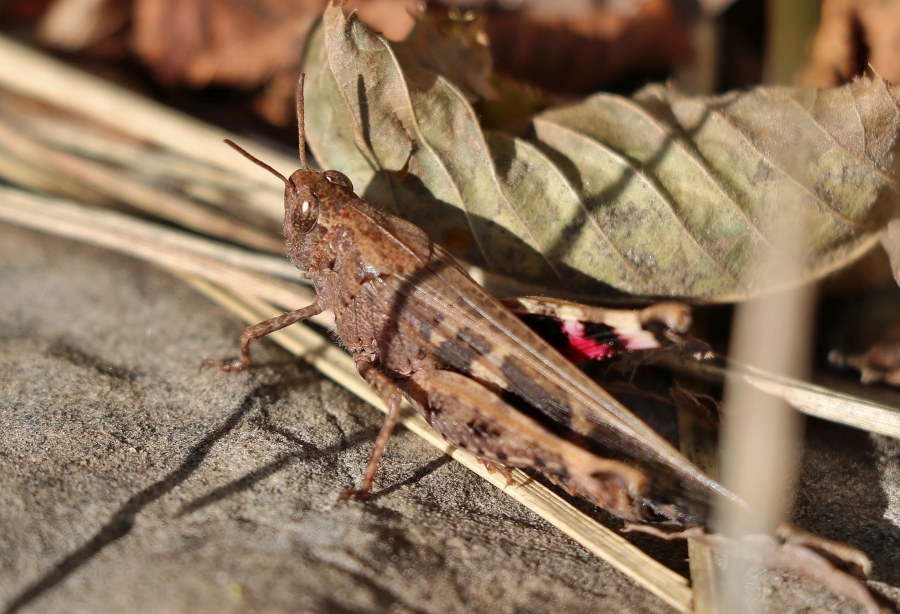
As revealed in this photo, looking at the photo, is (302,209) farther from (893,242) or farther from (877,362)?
(877,362)

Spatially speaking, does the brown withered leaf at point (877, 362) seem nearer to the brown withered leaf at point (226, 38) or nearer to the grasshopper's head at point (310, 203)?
the grasshopper's head at point (310, 203)

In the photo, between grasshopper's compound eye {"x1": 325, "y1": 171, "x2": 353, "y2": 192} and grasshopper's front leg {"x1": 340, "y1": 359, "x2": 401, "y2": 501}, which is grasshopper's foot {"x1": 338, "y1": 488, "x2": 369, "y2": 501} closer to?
grasshopper's front leg {"x1": 340, "y1": 359, "x2": 401, "y2": 501}

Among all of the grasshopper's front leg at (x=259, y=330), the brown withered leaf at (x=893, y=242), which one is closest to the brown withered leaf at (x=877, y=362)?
the brown withered leaf at (x=893, y=242)

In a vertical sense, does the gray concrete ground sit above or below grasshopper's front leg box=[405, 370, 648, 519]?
below

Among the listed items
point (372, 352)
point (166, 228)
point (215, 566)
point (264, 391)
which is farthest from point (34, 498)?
point (166, 228)

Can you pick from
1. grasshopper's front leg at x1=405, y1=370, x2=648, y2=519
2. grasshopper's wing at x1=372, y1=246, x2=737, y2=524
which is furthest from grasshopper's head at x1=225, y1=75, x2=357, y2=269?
grasshopper's front leg at x1=405, y1=370, x2=648, y2=519

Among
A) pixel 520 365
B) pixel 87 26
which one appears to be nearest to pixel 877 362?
pixel 520 365
